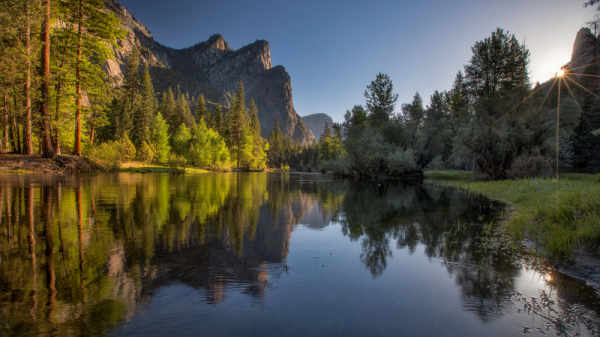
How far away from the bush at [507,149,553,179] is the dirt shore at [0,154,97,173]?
38617mm

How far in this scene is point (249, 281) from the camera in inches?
153

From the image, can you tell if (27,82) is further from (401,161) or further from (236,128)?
(236,128)

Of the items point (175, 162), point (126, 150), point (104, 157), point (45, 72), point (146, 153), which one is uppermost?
point (45, 72)

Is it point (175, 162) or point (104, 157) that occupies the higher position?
point (104, 157)

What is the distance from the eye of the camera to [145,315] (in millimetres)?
2783

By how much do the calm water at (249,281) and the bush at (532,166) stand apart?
762 inches

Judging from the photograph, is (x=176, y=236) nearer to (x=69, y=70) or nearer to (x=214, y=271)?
(x=214, y=271)

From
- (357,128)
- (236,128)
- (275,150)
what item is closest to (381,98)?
(357,128)

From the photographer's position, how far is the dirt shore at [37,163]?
1981 centimetres

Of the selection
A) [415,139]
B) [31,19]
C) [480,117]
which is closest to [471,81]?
[480,117]

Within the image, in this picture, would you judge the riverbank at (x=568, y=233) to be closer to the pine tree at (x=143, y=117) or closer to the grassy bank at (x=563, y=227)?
the grassy bank at (x=563, y=227)

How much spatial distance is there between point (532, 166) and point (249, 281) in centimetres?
2602

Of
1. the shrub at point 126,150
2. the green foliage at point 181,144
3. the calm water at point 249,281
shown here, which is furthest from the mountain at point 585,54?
the green foliage at point 181,144

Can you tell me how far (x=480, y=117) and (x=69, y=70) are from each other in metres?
38.3
